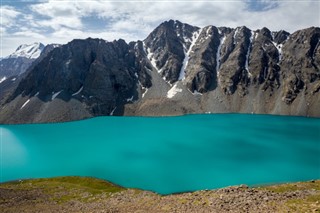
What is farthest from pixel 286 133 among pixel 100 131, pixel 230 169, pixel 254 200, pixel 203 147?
pixel 254 200

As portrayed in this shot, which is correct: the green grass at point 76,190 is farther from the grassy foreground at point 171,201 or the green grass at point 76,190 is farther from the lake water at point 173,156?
the lake water at point 173,156

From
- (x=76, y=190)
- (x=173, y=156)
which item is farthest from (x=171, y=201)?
(x=173, y=156)

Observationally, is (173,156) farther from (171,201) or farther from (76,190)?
(171,201)

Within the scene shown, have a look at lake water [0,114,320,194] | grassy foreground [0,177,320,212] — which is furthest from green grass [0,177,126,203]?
lake water [0,114,320,194]

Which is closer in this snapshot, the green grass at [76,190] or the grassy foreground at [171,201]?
the grassy foreground at [171,201]

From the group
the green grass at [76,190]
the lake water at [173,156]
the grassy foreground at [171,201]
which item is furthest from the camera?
the lake water at [173,156]

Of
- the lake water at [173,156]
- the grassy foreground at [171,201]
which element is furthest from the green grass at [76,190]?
the lake water at [173,156]

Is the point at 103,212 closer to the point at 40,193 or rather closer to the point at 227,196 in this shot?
the point at 227,196
